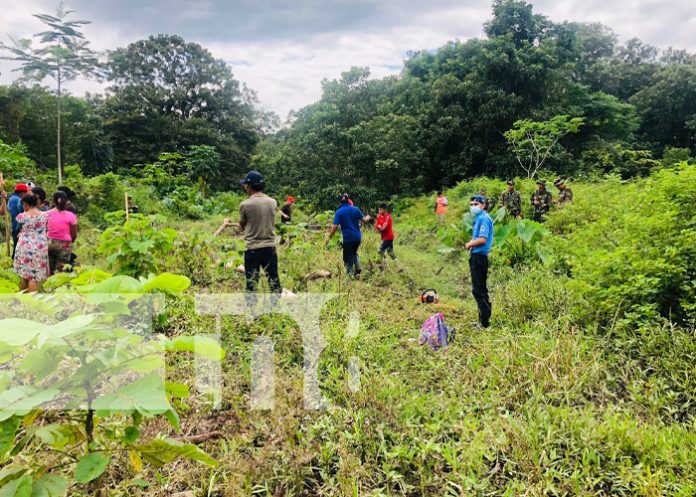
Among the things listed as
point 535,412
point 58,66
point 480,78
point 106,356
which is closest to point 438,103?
point 480,78

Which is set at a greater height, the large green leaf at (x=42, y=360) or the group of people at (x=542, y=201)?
the group of people at (x=542, y=201)

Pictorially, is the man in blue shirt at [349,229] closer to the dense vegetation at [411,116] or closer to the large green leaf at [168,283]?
the large green leaf at [168,283]

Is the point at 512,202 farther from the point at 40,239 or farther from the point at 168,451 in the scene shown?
the point at 168,451

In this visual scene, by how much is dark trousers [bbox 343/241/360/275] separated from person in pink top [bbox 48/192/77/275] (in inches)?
147

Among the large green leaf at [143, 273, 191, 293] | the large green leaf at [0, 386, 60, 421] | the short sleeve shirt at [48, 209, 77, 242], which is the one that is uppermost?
the short sleeve shirt at [48, 209, 77, 242]

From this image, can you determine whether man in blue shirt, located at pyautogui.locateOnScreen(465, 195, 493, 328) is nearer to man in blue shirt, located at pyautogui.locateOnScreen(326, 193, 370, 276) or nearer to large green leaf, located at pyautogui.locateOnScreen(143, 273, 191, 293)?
man in blue shirt, located at pyautogui.locateOnScreen(326, 193, 370, 276)

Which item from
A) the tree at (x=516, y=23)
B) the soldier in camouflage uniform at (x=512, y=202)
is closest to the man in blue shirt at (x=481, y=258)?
the soldier in camouflage uniform at (x=512, y=202)

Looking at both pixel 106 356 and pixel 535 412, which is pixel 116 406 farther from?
pixel 535 412

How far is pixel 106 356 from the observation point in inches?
46.9

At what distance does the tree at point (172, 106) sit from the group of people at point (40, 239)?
21.4m

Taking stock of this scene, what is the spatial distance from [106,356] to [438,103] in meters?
20.0

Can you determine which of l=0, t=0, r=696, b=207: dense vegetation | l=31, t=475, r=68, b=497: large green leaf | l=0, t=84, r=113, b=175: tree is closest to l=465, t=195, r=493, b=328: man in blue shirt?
l=31, t=475, r=68, b=497: large green leaf

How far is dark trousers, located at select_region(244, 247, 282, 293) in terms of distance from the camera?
4965 millimetres

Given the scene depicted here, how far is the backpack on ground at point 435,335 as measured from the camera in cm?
423
